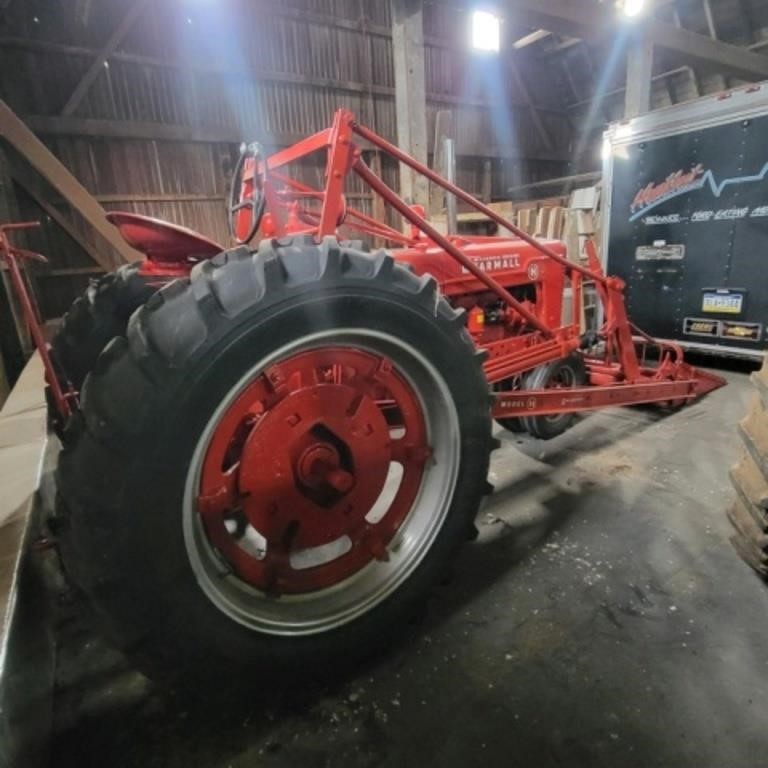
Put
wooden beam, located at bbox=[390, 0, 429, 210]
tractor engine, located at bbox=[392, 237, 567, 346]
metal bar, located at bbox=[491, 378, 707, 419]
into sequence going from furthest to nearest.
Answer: wooden beam, located at bbox=[390, 0, 429, 210] → tractor engine, located at bbox=[392, 237, 567, 346] → metal bar, located at bbox=[491, 378, 707, 419]

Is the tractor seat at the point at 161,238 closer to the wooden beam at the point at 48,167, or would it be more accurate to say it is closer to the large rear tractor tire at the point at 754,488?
the large rear tractor tire at the point at 754,488

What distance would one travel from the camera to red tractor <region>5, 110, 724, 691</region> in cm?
98

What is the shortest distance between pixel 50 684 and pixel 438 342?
1.51 meters

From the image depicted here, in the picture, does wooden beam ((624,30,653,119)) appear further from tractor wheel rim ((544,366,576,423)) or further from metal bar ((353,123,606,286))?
tractor wheel rim ((544,366,576,423))

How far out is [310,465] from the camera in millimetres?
1294

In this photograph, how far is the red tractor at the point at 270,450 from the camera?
38.4 inches

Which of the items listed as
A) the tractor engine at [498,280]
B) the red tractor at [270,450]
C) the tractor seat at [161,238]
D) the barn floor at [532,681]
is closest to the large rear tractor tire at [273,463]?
the red tractor at [270,450]

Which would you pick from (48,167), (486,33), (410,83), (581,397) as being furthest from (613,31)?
(486,33)

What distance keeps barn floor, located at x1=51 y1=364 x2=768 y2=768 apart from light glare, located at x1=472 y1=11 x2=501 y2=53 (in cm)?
1050

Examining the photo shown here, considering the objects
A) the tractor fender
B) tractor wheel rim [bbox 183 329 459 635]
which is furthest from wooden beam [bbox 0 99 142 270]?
tractor wheel rim [bbox 183 329 459 635]

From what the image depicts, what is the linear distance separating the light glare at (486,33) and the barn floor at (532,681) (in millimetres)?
10500

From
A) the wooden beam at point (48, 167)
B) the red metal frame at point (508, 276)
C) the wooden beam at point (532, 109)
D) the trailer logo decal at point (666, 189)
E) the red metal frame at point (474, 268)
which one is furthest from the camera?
the wooden beam at point (532, 109)

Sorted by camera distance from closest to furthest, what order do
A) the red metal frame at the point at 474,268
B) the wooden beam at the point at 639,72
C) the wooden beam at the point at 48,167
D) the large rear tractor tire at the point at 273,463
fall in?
1. the large rear tractor tire at the point at 273,463
2. the red metal frame at the point at 474,268
3. the wooden beam at the point at 48,167
4. the wooden beam at the point at 639,72

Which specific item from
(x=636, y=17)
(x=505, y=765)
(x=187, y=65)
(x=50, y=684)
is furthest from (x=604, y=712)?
(x=187, y=65)
